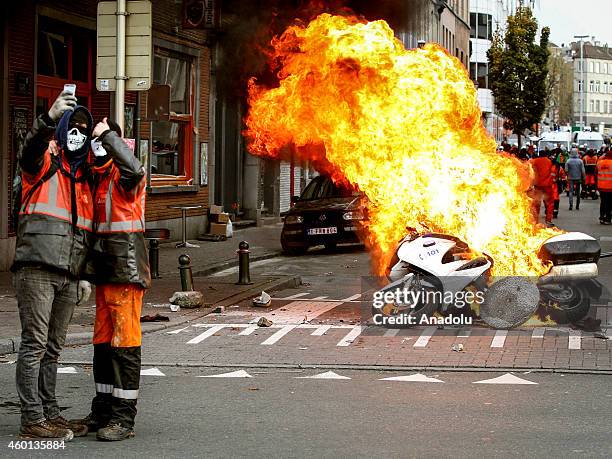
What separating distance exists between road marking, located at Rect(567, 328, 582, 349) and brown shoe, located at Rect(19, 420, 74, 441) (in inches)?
198

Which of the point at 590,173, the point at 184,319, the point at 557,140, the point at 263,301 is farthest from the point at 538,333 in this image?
the point at 557,140

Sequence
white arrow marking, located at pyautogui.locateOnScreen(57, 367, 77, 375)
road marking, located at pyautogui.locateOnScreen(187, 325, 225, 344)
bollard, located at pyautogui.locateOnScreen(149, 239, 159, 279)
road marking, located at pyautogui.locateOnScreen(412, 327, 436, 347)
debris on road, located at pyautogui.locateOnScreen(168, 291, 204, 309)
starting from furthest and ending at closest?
bollard, located at pyautogui.locateOnScreen(149, 239, 159, 279) < debris on road, located at pyautogui.locateOnScreen(168, 291, 204, 309) < road marking, located at pyautogui.locateOnScreen(187, 325, 225, 344) < road marking, located at pyautogui.locateOnScreen(412, 327, 436, 347) < white arrow marking, located at pyautogui.locateOnScreen(57, 367, 77, 375)

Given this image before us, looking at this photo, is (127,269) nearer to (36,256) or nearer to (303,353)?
(36,256)

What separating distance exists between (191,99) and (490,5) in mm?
58813

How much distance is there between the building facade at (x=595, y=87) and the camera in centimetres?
16200

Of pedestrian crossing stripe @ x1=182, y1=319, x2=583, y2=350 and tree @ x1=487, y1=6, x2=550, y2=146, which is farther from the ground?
tree @ x1=487, y1=6, x2=550, y2=146

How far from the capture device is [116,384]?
664cm

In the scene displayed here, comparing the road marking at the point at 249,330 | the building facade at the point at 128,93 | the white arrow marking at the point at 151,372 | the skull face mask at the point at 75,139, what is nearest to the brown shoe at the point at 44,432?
the skull face mask at the point at 75,139

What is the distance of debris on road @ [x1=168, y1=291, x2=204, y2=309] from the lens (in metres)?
12.7

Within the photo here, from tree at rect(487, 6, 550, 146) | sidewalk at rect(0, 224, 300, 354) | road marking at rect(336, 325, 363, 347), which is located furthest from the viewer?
tree at rect(487, 6, 550, 146)

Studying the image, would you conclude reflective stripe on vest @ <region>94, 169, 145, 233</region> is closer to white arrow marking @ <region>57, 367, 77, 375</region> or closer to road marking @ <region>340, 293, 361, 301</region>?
white arrow marking @ <region>57, 367, 77, 375</region>

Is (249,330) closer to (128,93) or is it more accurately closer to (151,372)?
(151,372)

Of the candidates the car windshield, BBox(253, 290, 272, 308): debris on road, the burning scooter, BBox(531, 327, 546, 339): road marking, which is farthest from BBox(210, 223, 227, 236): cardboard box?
BBox(531, 327, 546, 339): road marking

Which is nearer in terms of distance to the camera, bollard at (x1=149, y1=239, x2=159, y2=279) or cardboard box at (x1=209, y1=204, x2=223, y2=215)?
bollard at (x1=149, y1=239, x2=159, y2=279)
